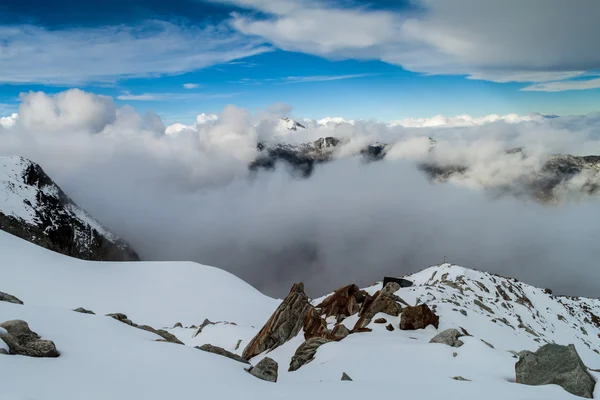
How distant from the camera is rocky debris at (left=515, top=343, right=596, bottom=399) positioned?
10.8 meters

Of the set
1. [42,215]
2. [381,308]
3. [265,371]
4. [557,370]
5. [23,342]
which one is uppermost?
[23,342]

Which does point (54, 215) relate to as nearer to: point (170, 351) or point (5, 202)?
point (5, 202)

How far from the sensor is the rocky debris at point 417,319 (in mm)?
23156

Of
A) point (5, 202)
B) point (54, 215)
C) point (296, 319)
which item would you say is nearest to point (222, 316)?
point (296, 319)

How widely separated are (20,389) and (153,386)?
2.86 metres

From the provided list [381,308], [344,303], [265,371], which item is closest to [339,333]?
[381,308]

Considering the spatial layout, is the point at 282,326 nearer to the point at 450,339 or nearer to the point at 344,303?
the point at 344,303

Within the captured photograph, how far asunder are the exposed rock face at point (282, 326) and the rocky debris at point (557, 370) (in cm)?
1668

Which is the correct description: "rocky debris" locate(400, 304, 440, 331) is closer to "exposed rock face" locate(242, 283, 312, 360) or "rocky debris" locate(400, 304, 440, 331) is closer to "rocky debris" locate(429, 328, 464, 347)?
"rocky debris" locate(429, 328, 464, 347)

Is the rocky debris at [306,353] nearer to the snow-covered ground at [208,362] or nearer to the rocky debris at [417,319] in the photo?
the snow-covered ground at [208,362]

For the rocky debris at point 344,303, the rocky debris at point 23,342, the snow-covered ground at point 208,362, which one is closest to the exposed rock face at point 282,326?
the snow-covered ground at point 208,362

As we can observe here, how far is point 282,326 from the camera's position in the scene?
26562 mm

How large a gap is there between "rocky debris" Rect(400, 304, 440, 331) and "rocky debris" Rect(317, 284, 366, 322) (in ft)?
20.8

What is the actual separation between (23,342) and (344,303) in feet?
82.8
